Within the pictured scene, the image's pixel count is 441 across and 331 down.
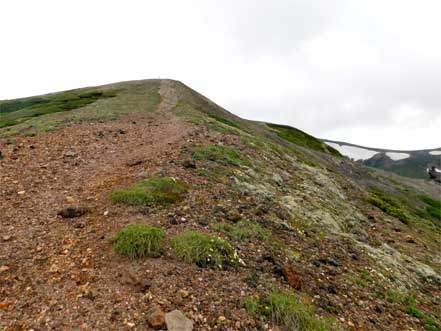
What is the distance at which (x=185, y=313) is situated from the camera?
7.53 metres

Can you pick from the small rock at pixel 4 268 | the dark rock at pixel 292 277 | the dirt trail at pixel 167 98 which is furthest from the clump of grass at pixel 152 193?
the dirt trail at pixel 167 98

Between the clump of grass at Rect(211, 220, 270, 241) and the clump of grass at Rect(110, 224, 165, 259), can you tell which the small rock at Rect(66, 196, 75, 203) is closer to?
the clump of grass at Rect(110, 224, 165, 259)

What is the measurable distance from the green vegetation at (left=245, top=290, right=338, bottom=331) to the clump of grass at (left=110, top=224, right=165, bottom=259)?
301 centimetres

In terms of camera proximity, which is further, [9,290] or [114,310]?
[9,290]

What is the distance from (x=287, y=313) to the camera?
8.16 meters

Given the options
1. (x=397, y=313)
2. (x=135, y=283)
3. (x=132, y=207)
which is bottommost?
(x=397, y=313)

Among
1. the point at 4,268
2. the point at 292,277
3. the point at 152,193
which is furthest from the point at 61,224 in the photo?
the point at 292,277

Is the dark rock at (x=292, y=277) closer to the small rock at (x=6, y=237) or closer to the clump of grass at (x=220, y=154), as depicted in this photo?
the small rock at (x=6, y=237)

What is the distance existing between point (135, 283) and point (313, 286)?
5316 millimetres

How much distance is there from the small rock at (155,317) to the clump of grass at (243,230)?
419 cm

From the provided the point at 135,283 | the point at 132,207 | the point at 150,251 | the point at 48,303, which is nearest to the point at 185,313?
the point at 135,283

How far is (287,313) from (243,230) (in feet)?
12.8

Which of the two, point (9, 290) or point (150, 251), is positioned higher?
point (150, 251)

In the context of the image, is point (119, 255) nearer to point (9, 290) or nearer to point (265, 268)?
point (9, 290)
